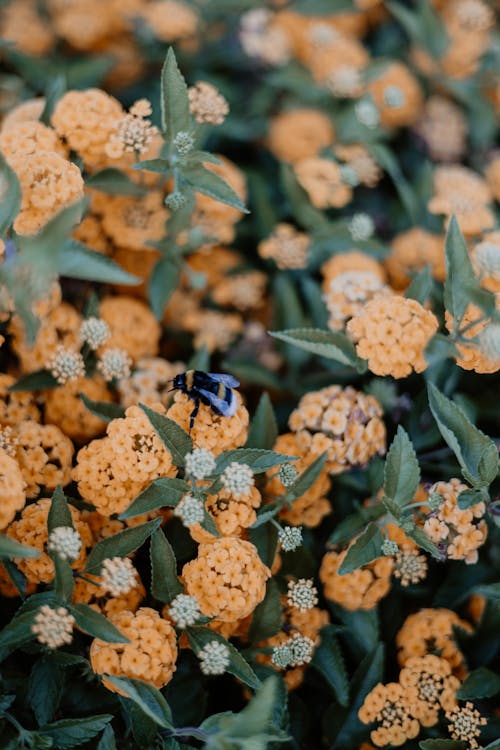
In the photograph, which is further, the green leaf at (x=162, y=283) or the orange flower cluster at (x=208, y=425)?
the green leaf at (x=162, y=283)

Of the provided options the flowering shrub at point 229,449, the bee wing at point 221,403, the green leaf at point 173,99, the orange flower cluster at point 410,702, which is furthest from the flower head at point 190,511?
the green leaf at point 173,99

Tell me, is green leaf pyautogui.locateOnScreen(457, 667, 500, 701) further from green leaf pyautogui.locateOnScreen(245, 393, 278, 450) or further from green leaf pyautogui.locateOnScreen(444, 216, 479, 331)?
green leaf pyautogui.locateOnScreen(444, 216, 479, 331)

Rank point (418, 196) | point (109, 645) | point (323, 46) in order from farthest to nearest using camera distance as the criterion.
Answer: point (323, 46) → point (418, 196) → point (109, 645)

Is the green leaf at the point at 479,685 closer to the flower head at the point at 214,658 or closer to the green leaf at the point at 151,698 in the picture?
the flower head at the point at 214,658

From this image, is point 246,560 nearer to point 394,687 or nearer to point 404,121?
point 394,687

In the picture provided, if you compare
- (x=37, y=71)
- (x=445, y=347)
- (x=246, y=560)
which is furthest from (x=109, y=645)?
(x=37, y=71)

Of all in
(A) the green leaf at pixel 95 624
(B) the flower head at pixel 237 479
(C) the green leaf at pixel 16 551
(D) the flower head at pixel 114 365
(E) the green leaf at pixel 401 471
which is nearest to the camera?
(C) the green leaf at pixel 16 551

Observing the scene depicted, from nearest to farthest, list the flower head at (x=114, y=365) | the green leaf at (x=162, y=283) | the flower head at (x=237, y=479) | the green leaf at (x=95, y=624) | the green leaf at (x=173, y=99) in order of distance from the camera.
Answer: the green leaf at (x=95, y=624), the flower head at (x=237, y=479), the green leaf at (x=173, y=99), the flower head at (x=114, y=365), the green leaf at (x=162, y=283)
